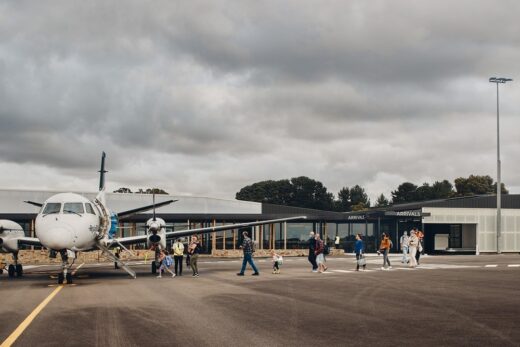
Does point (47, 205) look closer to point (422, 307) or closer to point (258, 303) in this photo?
point (258, 303)

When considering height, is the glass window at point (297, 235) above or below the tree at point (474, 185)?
below

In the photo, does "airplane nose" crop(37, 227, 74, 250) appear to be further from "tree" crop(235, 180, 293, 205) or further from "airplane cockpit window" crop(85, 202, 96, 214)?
"tree" crop(235, 180, 293, 205)

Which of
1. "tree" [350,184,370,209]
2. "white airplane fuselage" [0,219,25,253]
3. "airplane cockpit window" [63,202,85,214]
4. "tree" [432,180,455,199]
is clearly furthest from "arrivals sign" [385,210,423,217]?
"tree" [350,184,370,209]

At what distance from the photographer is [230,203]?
3140 inches

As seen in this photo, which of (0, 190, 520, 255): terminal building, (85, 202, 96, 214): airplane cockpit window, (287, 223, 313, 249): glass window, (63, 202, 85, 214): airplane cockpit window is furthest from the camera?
(287, 223, 313, 249): glass window

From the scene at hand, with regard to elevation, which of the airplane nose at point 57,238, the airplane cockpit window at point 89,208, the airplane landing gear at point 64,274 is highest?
the airplane cockpit window at point 89,208

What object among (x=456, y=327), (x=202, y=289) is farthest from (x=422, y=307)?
(x=202, y=289)

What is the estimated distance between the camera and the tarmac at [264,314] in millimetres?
9539

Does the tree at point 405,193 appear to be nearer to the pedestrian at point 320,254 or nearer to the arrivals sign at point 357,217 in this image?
the arrivals sign at point 357,217

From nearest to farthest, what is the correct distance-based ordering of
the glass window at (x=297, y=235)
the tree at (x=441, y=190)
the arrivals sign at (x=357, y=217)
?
1. the arrivals sign at (x=357, y=217)
2. the glass window at (x=297, y=235)
3. the tree at (x=441, y=190)

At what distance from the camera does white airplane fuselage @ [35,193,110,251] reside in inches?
825

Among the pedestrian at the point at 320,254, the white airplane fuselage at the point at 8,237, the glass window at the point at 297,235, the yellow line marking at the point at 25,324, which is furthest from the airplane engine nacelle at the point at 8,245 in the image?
the glass window at the point at 297,235

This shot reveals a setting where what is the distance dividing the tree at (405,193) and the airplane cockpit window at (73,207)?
128m

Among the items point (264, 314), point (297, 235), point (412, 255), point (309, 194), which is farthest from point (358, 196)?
point (264, 314)
